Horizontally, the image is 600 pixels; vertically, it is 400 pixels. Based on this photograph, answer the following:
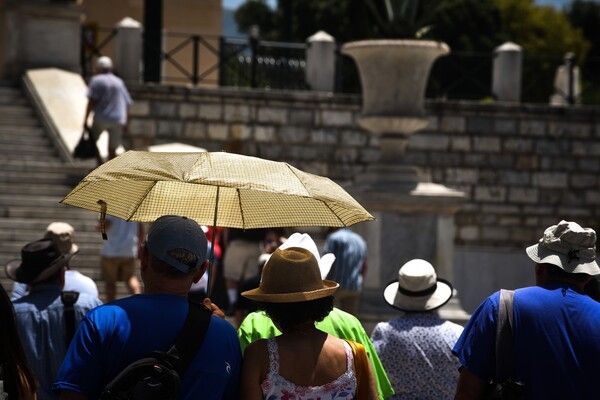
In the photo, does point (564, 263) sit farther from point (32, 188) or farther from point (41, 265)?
point (32, 188)

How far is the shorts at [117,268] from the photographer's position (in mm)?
11508

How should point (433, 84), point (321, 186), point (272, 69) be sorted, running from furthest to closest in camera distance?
point (433, 84) → point (272, 69) → point (321, 186)

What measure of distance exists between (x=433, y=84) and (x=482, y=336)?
82.9 feet

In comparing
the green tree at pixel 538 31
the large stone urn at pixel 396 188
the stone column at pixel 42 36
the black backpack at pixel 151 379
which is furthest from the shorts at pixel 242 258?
the green tree at pixel 538 31

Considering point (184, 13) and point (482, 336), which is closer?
point (482, 336)

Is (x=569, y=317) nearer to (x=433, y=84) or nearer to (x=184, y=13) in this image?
(x=433, y=84)

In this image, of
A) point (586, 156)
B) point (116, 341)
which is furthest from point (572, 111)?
point (116, 341)

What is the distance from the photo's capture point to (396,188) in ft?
37.7

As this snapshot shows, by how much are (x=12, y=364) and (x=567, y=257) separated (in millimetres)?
1962

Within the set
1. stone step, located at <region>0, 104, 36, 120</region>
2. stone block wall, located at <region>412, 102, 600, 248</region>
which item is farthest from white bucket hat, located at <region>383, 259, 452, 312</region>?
stone block wall, located at <region>412, 102, 600, 248</region>

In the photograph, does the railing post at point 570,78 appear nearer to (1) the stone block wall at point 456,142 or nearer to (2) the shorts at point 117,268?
(1) the stone block wall at point 456,142

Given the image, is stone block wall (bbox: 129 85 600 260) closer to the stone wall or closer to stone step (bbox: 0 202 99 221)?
the stone wall

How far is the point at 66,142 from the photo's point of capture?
16188 mm

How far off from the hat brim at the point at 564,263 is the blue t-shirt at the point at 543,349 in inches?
7.6
